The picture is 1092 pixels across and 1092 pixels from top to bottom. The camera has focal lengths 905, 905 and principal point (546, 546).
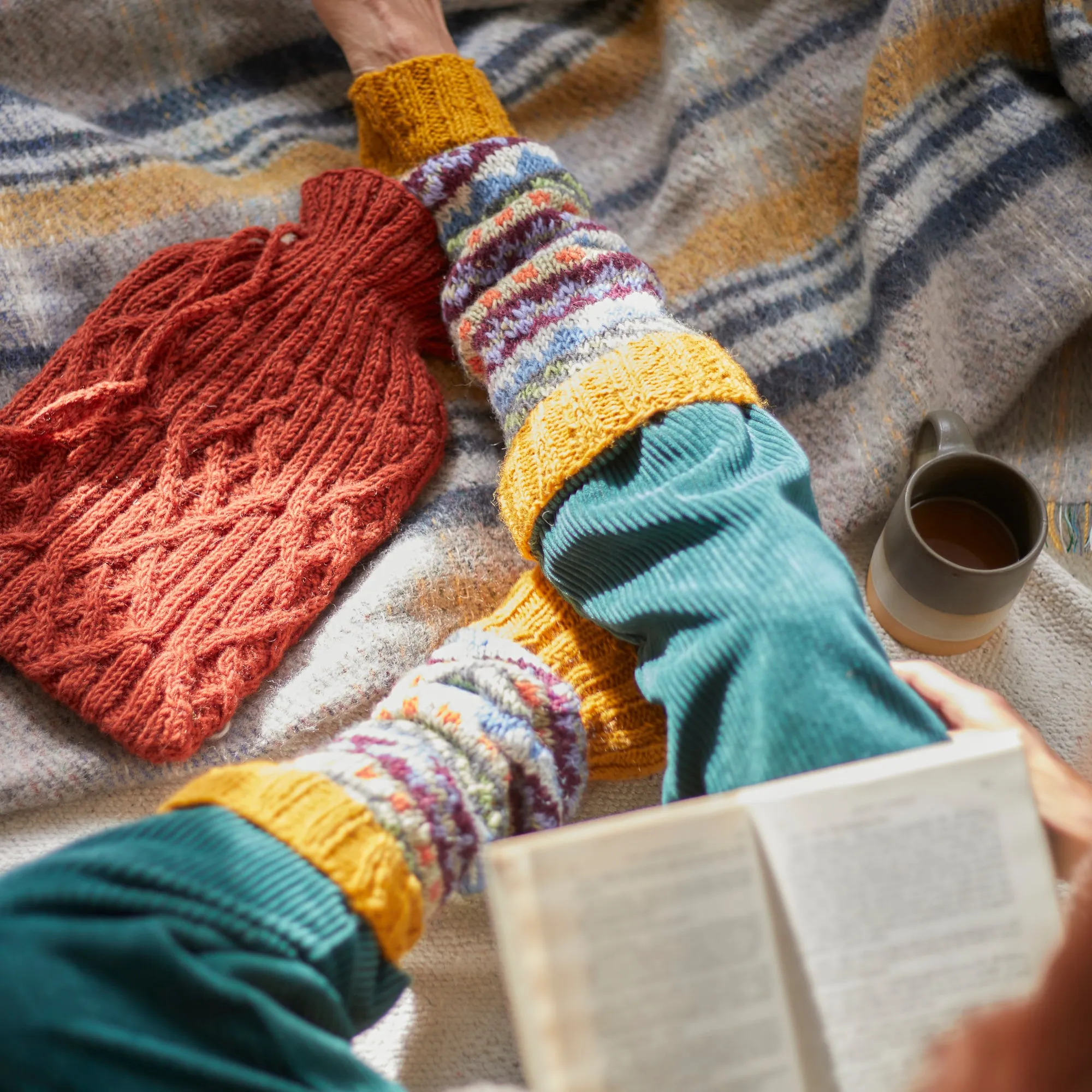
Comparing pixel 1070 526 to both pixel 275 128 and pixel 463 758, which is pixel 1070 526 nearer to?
pixel 463 758

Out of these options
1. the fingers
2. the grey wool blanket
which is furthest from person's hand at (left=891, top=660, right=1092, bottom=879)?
the grey wool blanket

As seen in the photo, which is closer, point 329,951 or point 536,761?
point 329,951

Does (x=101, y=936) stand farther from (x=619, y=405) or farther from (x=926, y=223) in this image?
(x=926, y=223)

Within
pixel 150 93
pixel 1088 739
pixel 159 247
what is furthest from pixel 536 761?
pixel 150 93

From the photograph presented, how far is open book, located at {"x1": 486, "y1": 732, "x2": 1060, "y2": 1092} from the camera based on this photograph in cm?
34

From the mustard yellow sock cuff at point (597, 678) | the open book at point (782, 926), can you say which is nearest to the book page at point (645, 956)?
the open book at point (782, 926)

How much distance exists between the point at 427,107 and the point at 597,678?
1.53 feet

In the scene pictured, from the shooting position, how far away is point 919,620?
65 centimetres

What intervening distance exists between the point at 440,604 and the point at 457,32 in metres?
0.55

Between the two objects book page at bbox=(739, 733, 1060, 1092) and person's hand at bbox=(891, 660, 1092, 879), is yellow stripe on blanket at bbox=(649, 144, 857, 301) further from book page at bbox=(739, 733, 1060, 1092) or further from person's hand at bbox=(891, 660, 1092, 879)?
book page at bbox=(739, 733, 1060, 1092)

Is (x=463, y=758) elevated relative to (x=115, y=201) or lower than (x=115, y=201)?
lower

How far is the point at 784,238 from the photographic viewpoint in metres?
0.77

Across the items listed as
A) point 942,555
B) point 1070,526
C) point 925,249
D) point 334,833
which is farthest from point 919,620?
point 334,833

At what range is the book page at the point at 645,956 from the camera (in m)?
0.34
